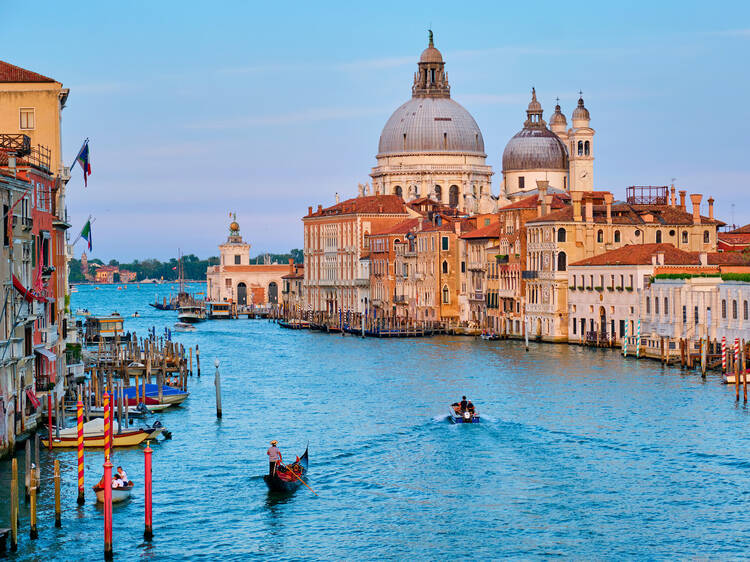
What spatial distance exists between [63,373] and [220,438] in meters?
5.39

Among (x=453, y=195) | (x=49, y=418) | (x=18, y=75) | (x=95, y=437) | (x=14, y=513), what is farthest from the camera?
(x=453, y=195)

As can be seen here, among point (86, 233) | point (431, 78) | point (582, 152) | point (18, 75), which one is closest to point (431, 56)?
point (431, 78)

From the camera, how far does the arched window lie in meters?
126

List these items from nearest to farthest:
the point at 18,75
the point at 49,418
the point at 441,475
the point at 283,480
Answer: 1. the point at 283,480
2. the point at 441,475
3. the point at 49,418
4. the point at 18,75

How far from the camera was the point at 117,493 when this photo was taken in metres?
28.7

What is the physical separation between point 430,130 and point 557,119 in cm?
1244

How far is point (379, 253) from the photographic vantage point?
103500 millimetres


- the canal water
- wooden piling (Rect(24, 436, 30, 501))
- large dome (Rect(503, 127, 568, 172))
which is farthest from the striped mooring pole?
large dome (Rect(503, 127, 568, 172))

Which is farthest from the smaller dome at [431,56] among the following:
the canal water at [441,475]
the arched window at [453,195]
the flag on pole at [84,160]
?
the flag on pole at [84,160]

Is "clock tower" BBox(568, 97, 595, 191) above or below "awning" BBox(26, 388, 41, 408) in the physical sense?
above

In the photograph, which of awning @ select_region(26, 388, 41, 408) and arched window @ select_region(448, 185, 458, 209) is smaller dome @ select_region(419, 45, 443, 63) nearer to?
arched window @ select_region(448, 185, 458, 209)

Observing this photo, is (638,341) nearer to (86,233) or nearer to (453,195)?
(86,233)

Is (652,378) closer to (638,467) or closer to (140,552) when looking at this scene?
(638,467)

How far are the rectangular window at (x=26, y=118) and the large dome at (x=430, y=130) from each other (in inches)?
3406
